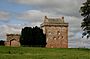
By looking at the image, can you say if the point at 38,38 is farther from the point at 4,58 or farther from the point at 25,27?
the point at 4,58

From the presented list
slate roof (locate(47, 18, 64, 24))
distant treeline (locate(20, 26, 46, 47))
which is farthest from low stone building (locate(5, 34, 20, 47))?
slate roof (locate(47, 18, 64, 24))

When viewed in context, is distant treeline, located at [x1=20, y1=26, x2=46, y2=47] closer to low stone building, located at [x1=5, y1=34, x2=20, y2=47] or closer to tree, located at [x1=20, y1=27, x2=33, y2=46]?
tree, located at [x1=20, y1=27, x2=33, y2=46]

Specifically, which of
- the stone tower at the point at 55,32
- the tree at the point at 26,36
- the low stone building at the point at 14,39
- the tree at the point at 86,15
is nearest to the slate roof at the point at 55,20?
the stone tower at the point at 55,32

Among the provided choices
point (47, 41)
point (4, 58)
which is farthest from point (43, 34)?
point (4, 58)

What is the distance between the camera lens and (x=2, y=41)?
86.5 m

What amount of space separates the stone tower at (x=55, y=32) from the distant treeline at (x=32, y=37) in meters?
4.15

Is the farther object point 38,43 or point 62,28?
point 62,28

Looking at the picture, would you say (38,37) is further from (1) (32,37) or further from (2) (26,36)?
(2) (26,36)

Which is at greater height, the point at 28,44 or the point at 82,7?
the point at 82,7

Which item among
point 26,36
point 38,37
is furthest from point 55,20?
point 26,36

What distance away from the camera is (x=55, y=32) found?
309 feet

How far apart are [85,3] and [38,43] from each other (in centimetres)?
3321

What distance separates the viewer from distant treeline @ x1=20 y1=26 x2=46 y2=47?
84.2m

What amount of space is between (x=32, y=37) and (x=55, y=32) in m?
11.6
